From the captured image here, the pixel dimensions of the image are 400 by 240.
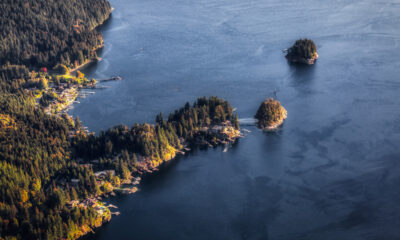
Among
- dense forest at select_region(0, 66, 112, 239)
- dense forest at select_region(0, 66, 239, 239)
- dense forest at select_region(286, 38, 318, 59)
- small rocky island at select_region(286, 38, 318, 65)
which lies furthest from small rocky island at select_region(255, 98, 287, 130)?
dense forest at select_region(0, 66, 112, 239)

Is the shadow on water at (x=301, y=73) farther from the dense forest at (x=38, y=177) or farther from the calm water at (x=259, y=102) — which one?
the dense forest at (x=38, y=177)

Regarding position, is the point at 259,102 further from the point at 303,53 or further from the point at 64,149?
the point at 64,149

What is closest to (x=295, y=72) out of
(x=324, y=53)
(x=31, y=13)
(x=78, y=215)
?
(x=324, y=53)

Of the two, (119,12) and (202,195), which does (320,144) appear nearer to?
(202,195)

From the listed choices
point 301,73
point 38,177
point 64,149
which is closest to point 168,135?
point 64,149

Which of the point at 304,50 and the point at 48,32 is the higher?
the point at 48,32

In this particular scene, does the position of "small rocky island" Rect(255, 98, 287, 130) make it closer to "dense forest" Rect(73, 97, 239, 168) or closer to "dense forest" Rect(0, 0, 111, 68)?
"dense forest" Rect(73, 97, 239, 168)
